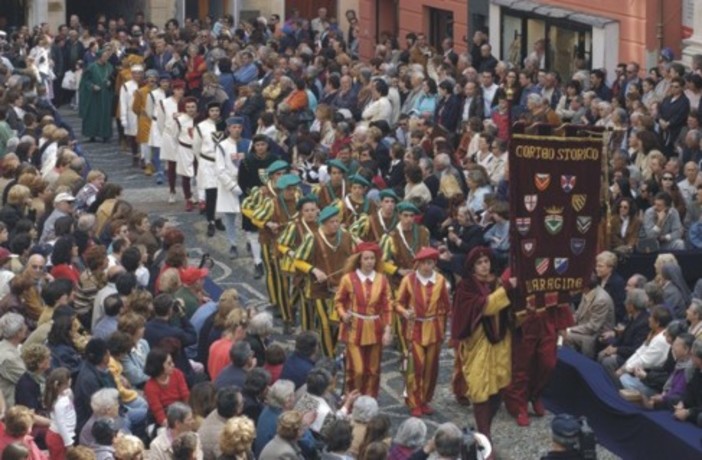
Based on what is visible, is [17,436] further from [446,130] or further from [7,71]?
[7,71]

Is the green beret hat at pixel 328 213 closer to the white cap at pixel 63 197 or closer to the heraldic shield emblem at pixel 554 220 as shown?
the heraldic shield emblem at pixel 554 220

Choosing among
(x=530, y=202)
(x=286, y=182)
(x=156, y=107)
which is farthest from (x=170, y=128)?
(x=530, y=202)

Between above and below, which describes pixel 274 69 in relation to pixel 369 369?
above

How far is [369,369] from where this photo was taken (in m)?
19.3

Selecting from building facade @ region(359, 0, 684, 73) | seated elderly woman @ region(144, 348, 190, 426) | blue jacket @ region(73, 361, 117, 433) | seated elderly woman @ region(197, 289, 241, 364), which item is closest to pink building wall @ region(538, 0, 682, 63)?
building facade @ region(359, 0, 684, 73)

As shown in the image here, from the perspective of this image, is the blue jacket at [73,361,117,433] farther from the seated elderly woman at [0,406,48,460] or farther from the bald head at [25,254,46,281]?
the bald head at [25,254,46,281]

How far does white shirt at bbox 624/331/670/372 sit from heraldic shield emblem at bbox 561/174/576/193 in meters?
1.47

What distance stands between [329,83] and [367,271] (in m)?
12.6

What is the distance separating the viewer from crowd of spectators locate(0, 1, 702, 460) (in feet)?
51.8

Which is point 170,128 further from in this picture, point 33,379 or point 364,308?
point 33,379

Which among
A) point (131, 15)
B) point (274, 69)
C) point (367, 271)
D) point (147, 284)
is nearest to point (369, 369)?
point (367, 271)

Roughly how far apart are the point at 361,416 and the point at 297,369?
63.4 inches

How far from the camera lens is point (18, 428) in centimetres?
1499

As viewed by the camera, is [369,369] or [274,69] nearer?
[369,369]
